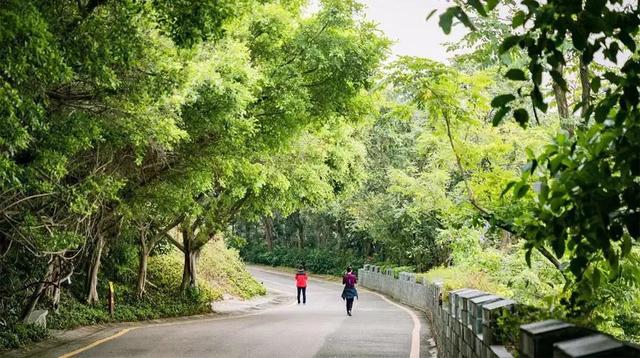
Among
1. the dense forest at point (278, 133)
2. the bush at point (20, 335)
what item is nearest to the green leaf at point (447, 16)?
the dense forest at point (278, 133)

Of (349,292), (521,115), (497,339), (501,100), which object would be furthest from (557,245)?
(349,292)

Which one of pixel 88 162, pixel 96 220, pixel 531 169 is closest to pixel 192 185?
pixel 88 162

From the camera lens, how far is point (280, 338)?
14906mm

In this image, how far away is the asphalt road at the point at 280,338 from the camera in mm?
12727

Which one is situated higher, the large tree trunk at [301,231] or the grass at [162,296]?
the large tree trunk at [301,231]

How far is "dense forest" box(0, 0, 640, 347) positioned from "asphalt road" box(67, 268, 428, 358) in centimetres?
194

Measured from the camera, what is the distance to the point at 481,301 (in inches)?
261

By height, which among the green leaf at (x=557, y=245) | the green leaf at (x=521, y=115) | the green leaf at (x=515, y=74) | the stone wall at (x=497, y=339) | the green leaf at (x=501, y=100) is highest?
the green leaf at (x=515, y=74)

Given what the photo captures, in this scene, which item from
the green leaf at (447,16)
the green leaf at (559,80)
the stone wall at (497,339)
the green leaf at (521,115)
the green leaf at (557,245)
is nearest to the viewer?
the stone wall at (497,339)

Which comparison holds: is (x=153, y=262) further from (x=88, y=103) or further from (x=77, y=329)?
(x=88, y=103)

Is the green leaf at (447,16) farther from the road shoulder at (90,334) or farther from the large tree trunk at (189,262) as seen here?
the large tree trunk at (189,262)

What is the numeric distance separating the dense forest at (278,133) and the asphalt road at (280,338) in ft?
6.36

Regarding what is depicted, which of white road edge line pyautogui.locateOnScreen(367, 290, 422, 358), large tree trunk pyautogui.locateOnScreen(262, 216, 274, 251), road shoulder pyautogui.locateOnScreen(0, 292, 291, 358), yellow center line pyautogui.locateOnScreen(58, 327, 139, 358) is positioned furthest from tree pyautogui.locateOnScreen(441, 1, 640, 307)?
large tree trunk pyautogui.locateOnScreen(262, 216, 274, 251)

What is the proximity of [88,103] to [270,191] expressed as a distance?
12.3m
